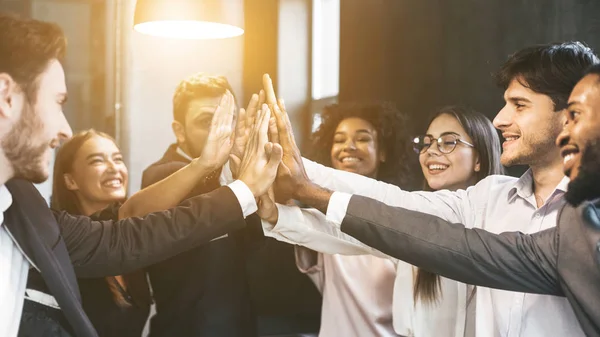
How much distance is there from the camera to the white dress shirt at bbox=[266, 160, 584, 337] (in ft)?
5.59

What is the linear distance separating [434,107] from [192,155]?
99 cm

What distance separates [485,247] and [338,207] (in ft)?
1.18

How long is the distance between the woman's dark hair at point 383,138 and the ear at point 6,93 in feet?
4.03

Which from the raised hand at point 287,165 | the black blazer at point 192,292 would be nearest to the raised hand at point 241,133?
the raised hand at point 287,165

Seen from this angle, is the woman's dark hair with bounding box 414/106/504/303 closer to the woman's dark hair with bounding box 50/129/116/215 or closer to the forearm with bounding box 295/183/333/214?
the forearm with bounding box 295/183/333/214

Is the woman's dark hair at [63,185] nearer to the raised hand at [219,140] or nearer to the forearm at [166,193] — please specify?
the forearm at [166,193]

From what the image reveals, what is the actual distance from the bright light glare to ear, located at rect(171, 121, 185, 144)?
0.96ft

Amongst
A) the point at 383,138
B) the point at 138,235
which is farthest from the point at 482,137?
the point at 138,235

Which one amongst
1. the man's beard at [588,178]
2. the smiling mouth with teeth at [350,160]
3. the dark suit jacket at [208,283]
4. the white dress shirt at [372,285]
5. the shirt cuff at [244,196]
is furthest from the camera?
the smiling mouth with teeth at [350,160]

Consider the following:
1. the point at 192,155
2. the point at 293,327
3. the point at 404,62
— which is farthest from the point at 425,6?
the point at 293,327

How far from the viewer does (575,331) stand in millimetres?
1655

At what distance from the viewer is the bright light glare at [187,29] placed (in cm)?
232

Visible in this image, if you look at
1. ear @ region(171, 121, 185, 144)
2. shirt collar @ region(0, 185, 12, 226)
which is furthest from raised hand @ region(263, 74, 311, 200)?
shirt collar @ region(0, 185, 12, 226)

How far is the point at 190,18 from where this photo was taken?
2078mm
